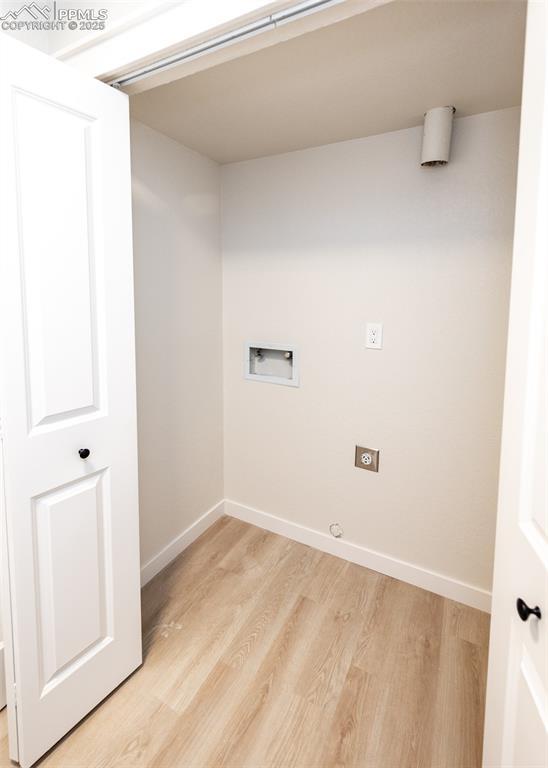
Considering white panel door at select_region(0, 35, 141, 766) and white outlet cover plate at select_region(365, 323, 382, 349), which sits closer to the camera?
white panel door at select_region(0, 35, 141, 766)

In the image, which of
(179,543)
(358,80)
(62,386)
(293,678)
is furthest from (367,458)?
(358,80)

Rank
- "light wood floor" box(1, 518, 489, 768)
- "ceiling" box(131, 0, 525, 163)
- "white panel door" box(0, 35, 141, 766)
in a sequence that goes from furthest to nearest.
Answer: "light wood floor" box(1, 518, 489, 768) < "ceiling" box(131, 0, 525, 163) < "white panel door" box(0, 35, 141, 766)

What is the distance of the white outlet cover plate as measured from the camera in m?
2.04

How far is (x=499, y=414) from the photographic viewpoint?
1795 mm

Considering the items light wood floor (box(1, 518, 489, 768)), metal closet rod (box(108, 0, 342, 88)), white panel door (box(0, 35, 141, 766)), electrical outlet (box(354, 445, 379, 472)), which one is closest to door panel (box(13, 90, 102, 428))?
white panel door (box(0, 35, 141, 766))

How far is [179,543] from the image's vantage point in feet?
7.67

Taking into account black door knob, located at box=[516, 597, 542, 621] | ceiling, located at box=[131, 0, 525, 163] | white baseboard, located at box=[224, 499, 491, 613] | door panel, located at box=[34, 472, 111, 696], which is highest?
ceiling, located at box=[131, 0, 525, 163]

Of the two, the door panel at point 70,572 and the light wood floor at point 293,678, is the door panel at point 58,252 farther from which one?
the light wood floor at point 293,678

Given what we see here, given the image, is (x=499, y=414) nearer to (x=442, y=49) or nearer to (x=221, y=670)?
(x=442, y=49)

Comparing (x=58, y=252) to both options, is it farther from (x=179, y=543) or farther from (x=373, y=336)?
(x=179, y=543)

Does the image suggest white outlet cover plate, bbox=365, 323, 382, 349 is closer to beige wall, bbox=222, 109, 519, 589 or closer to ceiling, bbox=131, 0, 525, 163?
beige wall, bbox=222, 109, 519, 589

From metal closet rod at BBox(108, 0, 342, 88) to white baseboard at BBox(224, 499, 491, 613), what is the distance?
2228 mm

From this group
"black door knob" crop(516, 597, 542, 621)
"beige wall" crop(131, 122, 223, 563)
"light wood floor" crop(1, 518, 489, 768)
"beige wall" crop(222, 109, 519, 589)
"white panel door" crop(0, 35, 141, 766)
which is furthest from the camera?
"beige wall" crop(131, 122, 223, 563)

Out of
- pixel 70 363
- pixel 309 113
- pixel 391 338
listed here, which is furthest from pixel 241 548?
pixel 309 113
